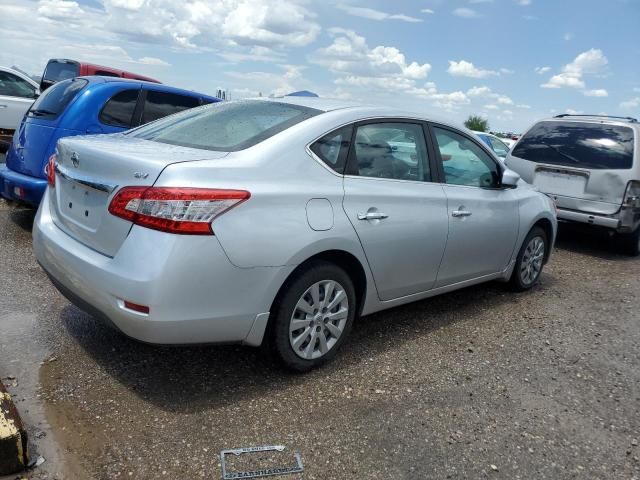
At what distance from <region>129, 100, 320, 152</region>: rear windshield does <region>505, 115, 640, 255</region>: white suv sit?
4.92 metres

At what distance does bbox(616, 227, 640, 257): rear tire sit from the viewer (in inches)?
300

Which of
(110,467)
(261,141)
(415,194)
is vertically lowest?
(110,467)

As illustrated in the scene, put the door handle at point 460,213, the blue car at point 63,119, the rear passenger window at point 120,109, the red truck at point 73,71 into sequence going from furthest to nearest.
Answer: the red truck at point 73,71 → the rear passenger window at point 120,109 → the blue car at point 63,119 → the door handle at point 460,213

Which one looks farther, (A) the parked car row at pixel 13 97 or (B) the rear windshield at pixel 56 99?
(A) the parked car row at pixel 13 97

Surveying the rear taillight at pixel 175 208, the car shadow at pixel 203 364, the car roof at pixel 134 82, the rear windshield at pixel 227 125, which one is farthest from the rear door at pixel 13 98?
the rear taillight at pixel 175 208

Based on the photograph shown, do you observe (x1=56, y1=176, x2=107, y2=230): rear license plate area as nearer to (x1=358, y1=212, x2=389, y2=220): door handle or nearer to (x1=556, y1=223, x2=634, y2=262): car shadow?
(x1=358, y1=212, x2=389, y2=220): door handle

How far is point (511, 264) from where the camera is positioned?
5195 millimetres

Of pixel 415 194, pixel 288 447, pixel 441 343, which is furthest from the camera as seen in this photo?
pixel 441 343

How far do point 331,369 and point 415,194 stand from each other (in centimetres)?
129

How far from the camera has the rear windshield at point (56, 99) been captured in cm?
599

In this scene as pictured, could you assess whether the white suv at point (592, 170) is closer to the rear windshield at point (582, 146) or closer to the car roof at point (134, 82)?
the rear windshield at point (582, 146)

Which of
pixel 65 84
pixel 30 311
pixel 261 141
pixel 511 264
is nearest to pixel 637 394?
pixel 511 264

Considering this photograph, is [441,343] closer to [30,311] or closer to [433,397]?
[433,397]

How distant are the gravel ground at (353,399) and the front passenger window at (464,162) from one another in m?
1.15
